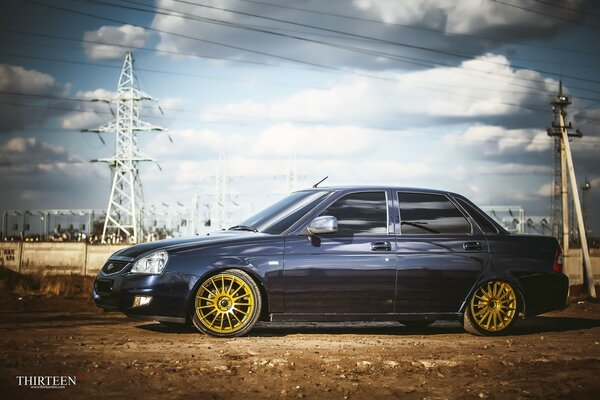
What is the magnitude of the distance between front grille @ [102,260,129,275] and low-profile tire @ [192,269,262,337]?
2.96 ft

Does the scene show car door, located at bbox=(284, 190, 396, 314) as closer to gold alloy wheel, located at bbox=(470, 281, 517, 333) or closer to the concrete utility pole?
gold alloy wheel, located at bbox=(470, 281, 517, 333)

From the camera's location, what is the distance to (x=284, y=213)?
26.6ft

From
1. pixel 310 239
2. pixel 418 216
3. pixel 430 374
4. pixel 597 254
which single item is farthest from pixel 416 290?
pixel 597 254

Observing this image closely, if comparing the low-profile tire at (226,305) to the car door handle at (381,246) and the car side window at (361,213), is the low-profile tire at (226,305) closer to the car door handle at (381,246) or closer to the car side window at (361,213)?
the car side window at (361,213)

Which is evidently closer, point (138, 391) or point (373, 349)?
point (138, 391)

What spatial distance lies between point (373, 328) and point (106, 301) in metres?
3.39

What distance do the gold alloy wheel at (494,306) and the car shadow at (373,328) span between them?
32 cm

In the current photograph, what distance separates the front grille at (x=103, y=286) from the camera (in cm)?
757

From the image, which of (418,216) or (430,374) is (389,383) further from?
(418,216)

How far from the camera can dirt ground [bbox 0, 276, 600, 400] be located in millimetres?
4930

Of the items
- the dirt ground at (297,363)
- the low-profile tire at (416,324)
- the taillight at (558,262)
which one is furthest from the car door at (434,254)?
the low-profile tire at (416,324)

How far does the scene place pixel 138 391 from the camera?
4.79m

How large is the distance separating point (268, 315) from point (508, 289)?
2990 mm

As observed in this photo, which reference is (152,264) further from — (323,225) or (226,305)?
(323,225)
